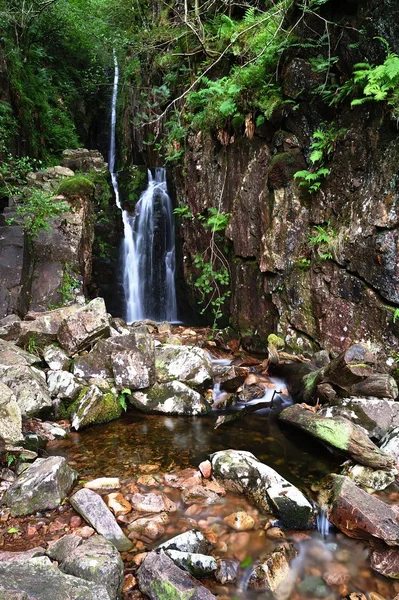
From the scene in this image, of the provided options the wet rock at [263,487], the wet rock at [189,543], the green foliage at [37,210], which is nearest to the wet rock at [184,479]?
the wet rock at [263,487]

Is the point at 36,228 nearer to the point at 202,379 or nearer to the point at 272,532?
the point at 202,379

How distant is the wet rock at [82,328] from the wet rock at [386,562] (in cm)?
507

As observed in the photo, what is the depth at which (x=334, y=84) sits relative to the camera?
6.17m

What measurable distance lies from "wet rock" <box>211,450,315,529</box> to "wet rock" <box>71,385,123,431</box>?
1.91 metres

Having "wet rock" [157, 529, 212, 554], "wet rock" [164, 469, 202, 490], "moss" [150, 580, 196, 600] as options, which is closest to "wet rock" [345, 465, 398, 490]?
"wet rock" [164, 469, 202, 490]

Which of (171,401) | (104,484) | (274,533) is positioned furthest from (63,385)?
(274,533)

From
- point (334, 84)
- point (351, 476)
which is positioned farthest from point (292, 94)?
point (351, 476)

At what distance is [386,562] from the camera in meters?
3.02

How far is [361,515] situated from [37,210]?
829 centimetres

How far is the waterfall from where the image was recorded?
11.9 m

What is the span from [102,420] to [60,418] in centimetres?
58

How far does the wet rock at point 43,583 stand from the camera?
206 centimetres

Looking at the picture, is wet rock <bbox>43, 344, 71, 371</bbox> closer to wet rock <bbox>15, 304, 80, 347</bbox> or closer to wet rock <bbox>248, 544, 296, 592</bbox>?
wet rock <bbox>15, 304, 80, 347</bbox>

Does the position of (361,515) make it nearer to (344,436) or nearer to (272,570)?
(272,570)
